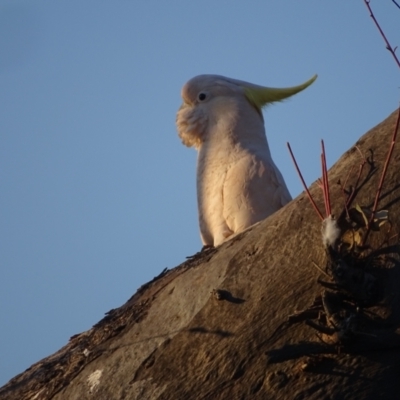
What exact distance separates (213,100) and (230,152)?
1.38 ft

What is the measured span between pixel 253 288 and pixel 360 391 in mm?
493

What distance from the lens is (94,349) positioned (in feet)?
9.21

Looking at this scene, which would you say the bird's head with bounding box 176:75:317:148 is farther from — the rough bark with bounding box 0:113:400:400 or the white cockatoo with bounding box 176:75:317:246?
the rough bark with bounding box 0:113:400:400

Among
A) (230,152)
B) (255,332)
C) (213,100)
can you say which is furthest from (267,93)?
(255,332)

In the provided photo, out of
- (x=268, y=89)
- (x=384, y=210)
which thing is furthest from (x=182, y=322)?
(x=268, y=89)

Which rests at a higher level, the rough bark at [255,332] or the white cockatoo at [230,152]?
the white cockatoo at [230,152]

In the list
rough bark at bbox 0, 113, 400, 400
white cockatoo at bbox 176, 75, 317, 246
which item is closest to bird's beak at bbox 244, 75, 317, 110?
white cockatoo at bbox 176, 75, 317, 246

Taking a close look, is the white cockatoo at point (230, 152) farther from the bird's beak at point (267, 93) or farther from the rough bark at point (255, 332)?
the rough bark at point (255, 332)

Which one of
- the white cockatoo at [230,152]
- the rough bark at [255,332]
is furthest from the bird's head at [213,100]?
the rough bark at [255,332]

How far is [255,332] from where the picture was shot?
2.35 meters

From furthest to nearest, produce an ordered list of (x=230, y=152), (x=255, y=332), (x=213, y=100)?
1. (x=213, y=100)
2. (x=230, y=152)
3. (x=255, y=332)

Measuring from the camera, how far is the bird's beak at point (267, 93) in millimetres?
4910

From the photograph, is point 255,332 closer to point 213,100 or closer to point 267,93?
point 213,100

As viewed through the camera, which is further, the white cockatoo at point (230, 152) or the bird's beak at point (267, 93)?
the bird's beak at point (267, 93)
